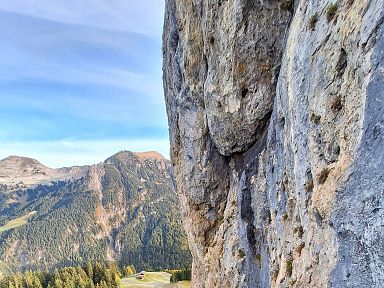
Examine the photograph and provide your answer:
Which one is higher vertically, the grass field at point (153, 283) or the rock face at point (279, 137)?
the rock face at point (279, 137)

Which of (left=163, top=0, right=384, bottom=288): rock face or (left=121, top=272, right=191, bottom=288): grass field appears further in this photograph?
(left=121, top=272, right=191, bottom=288): grass field

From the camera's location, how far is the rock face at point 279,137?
12.4m

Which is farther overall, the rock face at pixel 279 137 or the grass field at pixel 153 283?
the grass field at pixel 153 283

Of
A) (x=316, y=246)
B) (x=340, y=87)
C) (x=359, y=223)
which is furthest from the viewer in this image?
(x=316, y=246)

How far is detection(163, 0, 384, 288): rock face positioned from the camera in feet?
40.7

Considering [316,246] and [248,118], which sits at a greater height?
[248,118]

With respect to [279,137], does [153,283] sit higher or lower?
lower

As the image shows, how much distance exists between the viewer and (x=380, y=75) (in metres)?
11.6

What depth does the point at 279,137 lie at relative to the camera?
68.7 ft

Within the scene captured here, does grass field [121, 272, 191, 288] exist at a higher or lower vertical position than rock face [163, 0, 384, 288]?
lower

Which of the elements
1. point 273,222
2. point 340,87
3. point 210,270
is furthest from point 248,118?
point 210,270

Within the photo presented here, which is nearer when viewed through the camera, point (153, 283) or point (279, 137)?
point (279, 137)

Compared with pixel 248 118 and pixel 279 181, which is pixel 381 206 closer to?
pixel 279 181

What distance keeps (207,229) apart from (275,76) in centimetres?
1823
